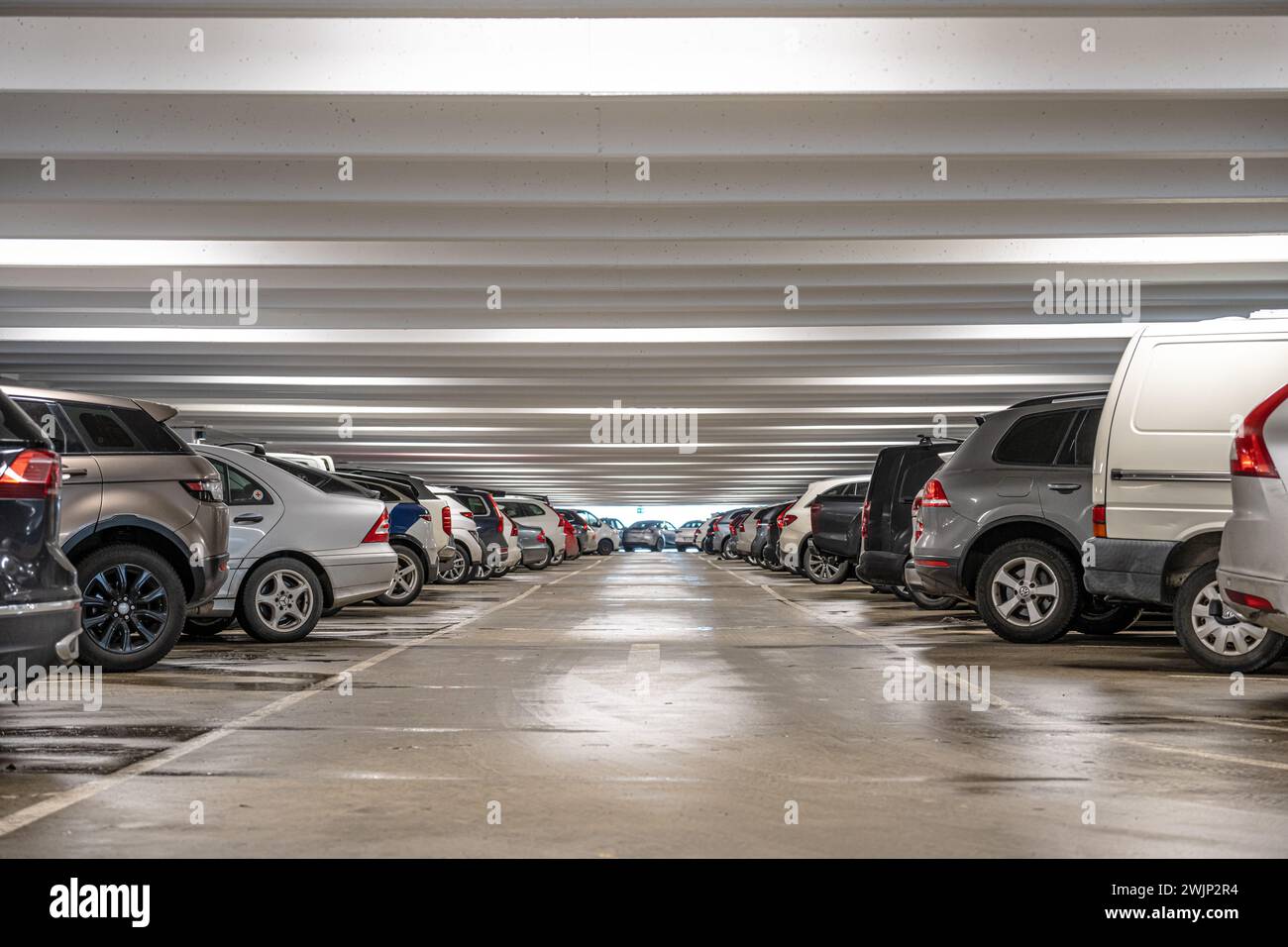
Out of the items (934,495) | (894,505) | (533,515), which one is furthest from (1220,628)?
(533,515)

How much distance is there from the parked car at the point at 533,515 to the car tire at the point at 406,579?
40.8 feet

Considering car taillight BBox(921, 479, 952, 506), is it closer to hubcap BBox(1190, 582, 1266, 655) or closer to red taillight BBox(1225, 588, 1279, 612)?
hubcap BBox(1190, 582, 1266, 655)

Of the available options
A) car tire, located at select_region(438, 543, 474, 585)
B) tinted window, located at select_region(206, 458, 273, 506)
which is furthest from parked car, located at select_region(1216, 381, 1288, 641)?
car tire, located at select_region(438, 543, 474, 585)

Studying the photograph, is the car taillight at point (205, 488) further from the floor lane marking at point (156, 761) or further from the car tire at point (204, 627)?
the car tire at point (204, 627)

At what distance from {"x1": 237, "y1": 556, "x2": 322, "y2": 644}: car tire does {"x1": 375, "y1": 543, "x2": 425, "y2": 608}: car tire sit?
505 cm

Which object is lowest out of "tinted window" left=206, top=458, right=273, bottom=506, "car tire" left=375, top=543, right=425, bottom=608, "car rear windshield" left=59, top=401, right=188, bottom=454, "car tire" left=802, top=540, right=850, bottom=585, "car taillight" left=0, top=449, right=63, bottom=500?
"car tire" left=802, top=540, right=850, bottom=585

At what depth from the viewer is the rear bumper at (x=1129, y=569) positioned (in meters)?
9.15

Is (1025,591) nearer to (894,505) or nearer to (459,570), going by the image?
(894,505)

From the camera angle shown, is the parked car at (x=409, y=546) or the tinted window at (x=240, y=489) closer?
the tinted window at (x=240, y=489)

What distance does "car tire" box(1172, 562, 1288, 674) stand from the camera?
8.77 metres

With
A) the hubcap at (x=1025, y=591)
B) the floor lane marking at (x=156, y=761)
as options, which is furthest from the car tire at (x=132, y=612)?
the hubcap at (x=1025, y=591)

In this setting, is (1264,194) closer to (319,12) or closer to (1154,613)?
(1154,613)

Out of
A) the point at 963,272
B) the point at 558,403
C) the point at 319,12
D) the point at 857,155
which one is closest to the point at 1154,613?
the point at 963,272
